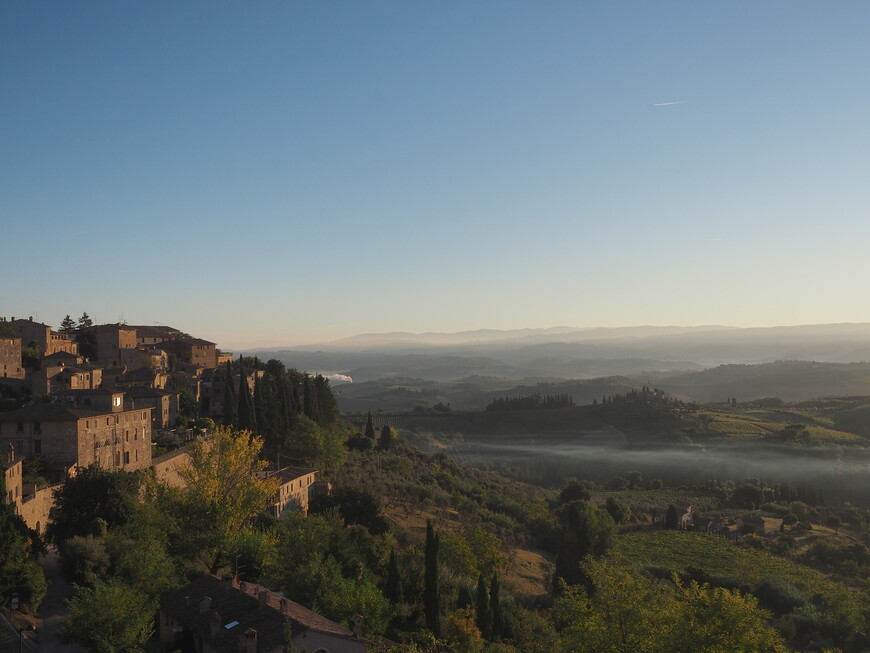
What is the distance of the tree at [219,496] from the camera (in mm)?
32031

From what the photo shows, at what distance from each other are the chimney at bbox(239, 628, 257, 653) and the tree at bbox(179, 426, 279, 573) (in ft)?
33.5

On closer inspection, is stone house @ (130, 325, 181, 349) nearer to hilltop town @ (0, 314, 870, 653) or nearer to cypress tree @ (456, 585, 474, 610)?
hilltop town @ (0, 314, 870, 653)

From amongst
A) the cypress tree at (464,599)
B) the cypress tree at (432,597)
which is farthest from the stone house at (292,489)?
the cypress tree at (464,599)

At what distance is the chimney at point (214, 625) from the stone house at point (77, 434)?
1574cm

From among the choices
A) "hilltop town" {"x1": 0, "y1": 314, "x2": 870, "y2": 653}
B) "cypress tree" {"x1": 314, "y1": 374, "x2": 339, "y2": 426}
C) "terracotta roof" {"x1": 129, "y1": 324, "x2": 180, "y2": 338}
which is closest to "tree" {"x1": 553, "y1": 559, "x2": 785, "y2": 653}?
"hilltop town" {"x1": 0, "y1": 314, "x2": 870, "y2": 653}

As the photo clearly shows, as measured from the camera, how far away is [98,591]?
22156mm

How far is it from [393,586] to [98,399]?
2204 centimetres

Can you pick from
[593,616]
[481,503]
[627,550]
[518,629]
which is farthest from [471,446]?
[593,616]

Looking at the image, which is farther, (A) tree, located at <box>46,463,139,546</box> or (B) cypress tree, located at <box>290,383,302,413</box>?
(B) cypress tree, located at <box>290,383,302,413</box>

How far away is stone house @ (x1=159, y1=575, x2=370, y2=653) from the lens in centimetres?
2192

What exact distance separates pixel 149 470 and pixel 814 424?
13727cm

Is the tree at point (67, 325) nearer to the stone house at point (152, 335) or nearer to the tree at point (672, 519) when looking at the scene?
the stone house at point (152, 335)

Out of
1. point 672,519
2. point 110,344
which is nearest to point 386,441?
point 110,344

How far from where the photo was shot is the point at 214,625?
22812 millimetres
